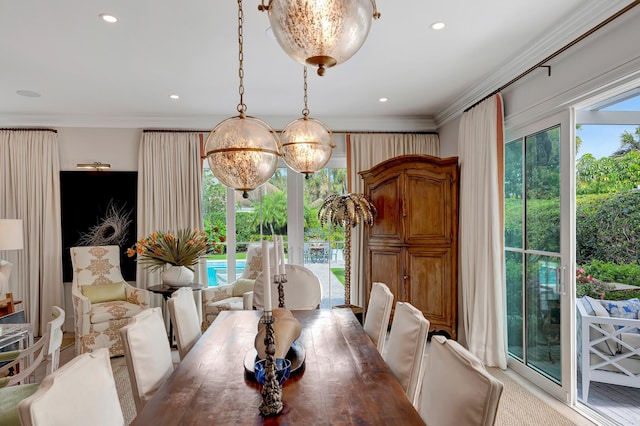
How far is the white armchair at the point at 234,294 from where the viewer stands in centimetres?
387

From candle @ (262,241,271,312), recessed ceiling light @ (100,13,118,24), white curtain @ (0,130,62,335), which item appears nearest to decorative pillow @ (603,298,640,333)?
candle @ (262,241,271,312)

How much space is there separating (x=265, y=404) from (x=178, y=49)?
8.60 feet

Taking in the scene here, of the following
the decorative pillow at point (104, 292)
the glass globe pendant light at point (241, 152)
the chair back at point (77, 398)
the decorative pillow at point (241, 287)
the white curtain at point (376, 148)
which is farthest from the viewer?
the white curtain at point (376, 148)

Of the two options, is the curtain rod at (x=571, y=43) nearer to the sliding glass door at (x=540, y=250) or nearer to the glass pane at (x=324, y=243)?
the sliding glass door at (x=540, y=250)

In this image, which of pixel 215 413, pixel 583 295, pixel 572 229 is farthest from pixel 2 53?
pixel 583 295

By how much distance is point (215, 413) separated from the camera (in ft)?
4.10

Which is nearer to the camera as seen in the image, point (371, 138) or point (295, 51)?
point (295, 51)

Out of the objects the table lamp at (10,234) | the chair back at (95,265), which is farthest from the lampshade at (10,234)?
the chair back at (95,265)

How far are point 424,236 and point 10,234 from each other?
403cm

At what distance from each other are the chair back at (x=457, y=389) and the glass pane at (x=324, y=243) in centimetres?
349

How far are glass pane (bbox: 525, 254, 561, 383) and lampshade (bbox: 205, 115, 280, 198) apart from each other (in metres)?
2.40

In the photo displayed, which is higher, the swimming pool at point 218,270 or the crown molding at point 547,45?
the crown molding at point 547,45

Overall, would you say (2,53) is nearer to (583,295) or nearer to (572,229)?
(572,229)

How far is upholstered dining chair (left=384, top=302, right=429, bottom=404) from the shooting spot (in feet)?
5.30
